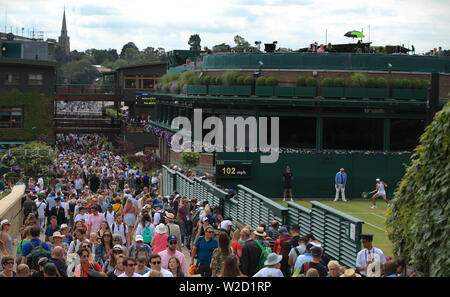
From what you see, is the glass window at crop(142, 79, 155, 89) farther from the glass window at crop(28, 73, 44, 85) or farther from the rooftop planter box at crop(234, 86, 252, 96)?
the rooftop planter box at crop(234, 86, 252, 96)

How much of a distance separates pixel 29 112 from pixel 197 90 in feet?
91.4

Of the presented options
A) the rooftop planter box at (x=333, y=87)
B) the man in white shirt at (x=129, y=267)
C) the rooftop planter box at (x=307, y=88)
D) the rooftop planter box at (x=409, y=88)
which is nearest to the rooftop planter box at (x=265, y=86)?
the rooftop planter box at (x=307, y=88)

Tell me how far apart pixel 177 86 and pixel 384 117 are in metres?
16.0

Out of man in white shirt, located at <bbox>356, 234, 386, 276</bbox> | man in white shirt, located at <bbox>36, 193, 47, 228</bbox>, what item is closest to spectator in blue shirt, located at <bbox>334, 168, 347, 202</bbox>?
man in white shirt, located at <bbox>36, 193, 47, 228</bbox>

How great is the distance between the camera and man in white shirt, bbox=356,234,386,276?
11728 mm

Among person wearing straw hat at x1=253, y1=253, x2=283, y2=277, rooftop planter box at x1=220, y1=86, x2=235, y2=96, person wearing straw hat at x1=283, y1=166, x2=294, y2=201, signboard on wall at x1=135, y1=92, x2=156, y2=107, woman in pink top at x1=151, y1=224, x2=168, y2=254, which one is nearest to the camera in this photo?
person wearing straw hat at x1=253, y1=253, x2=283, y2=277

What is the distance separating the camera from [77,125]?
74.4 meters

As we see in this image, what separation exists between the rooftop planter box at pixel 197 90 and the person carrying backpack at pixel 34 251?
31.8 meters

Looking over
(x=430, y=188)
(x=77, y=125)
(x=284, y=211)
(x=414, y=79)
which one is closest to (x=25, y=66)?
(x=77, y=125)

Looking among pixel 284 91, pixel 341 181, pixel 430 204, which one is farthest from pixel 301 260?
pixel 284 91

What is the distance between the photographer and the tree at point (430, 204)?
10062 mm

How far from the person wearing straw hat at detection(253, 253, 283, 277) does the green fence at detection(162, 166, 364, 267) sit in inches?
121

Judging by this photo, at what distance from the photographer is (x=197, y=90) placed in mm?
44562
